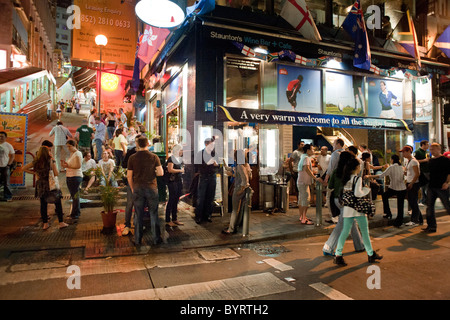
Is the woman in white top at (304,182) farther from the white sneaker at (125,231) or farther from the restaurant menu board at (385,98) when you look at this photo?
the restaurant menu board at (385,98)

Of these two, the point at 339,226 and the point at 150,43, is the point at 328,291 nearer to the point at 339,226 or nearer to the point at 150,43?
the point at 339,226

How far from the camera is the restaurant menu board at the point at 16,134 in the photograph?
410 inches

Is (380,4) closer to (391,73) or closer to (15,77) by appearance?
(391,73)

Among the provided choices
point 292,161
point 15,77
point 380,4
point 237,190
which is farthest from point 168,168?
point 380,4

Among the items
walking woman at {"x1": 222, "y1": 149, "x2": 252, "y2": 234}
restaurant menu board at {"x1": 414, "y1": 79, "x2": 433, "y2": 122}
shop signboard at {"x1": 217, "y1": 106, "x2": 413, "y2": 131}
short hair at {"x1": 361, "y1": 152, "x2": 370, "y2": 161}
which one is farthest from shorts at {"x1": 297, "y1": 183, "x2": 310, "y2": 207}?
restaurant menu board at {"x1": 414, "y1": 79, "x2": 433, "y2": 122}

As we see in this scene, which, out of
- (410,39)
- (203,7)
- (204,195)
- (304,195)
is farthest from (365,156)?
(410,39)

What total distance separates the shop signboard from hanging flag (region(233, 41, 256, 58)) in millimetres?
1800

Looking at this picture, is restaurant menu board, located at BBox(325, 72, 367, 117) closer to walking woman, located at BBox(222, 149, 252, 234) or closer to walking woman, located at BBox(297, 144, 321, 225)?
walking woman, located at BBox(297, 144, 321, 225)

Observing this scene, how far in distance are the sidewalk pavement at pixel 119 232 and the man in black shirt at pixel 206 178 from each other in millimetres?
386

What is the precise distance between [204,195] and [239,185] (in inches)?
50.7

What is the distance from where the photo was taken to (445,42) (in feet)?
44.7

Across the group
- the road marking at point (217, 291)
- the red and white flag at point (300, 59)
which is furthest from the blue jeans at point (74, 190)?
the red and white flag at point (300, 59)

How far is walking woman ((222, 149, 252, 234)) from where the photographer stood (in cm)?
673

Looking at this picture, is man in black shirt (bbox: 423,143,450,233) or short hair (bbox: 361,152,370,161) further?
short hair (bbox: 361,152,370,161)
